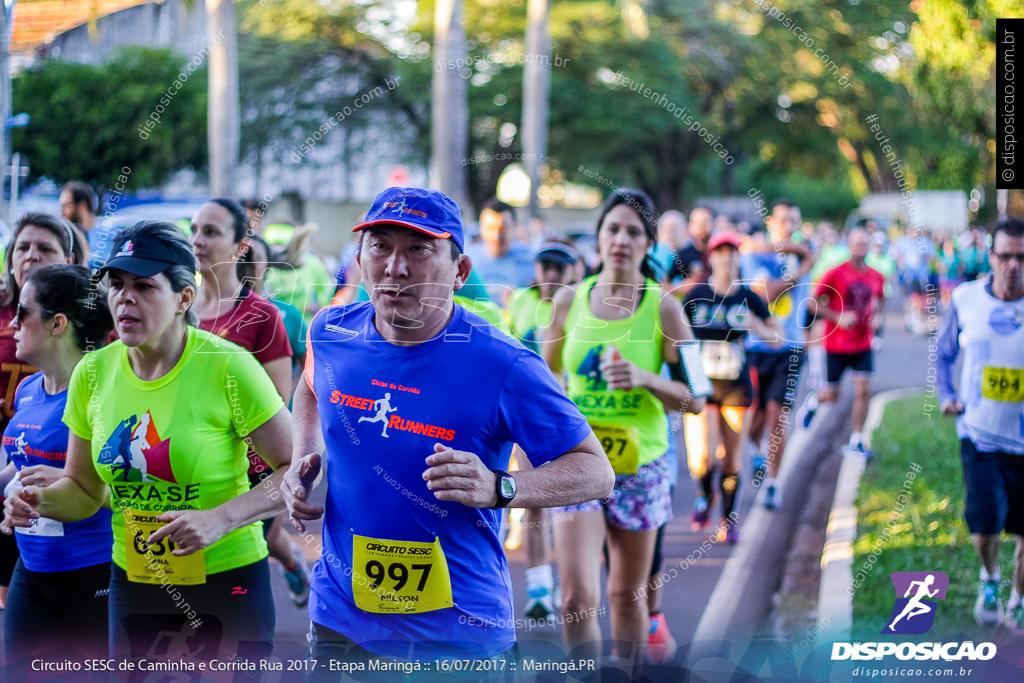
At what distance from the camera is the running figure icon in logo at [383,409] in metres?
2.54

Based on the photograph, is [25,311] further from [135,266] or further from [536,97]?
[536,97]

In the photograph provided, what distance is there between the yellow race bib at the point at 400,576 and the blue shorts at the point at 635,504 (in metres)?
1.68

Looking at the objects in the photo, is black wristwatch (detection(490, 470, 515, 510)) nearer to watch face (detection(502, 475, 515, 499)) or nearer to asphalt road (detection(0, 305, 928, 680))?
watch face (detection(502, 475, 515, 499))

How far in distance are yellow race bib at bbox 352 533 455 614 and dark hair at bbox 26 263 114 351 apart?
147 cm

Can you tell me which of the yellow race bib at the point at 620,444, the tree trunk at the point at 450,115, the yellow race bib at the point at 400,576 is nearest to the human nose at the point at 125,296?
the yellow race bib at the point at 400,576

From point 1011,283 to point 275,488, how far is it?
3868 mm

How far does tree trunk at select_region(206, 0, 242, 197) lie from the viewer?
1307 centimetres

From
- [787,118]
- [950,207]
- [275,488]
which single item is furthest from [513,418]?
[787,118]

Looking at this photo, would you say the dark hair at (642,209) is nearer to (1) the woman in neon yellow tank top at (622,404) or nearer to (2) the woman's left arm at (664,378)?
(1) the woman in neon yellow tank top at (622,404)

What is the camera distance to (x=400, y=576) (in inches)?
101

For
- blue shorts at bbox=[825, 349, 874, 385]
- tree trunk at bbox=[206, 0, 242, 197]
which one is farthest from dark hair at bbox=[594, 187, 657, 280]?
tree trunk at bbox=[206, 0, 242, 197]

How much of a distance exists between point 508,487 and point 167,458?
1.15m

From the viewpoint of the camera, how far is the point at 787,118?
119ft

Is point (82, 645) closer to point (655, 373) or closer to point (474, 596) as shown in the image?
point (474, 596)
